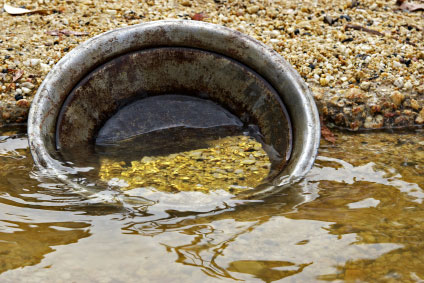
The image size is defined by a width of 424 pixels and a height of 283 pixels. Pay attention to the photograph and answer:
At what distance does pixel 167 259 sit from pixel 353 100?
8.24 ft

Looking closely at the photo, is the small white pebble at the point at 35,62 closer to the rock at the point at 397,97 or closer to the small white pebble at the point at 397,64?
the rock at the point at 397,97

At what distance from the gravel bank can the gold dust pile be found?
0.97 meters

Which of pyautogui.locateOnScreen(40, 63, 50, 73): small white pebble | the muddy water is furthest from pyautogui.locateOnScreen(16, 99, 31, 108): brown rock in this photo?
the muddy water

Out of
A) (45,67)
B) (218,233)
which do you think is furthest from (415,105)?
(45,67)

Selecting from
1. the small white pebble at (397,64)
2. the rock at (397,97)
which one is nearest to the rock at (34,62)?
the rock at (397,97)

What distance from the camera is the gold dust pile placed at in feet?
9.82

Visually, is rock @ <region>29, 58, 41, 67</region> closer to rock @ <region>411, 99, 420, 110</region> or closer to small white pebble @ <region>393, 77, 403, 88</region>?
small white pebble @ <region>393, 77, 403, 88</region>

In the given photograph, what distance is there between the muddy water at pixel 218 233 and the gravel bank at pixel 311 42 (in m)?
1.01

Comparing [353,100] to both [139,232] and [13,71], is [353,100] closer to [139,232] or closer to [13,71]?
[139,232]

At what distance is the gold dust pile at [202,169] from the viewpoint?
118 inches

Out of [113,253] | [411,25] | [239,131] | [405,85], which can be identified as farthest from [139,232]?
[411,25]

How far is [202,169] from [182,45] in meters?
1.06

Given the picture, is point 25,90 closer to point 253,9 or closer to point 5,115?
point 5,115

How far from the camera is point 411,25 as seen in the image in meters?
4.89
